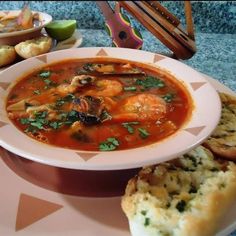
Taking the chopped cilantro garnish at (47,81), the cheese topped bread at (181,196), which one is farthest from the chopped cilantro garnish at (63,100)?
the cheese topped bread at (181,196)

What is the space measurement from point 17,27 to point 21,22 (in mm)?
52

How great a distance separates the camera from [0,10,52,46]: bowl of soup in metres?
1.56

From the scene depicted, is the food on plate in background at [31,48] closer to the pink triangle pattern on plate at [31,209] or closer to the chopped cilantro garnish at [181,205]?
the pink triangle pattern on plate at [31,209]

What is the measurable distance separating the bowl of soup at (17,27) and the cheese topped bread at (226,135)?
0.85 m

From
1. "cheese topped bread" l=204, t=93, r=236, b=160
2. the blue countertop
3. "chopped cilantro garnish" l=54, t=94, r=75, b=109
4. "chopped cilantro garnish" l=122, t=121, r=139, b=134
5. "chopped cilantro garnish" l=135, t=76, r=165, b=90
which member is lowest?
the blue countertop

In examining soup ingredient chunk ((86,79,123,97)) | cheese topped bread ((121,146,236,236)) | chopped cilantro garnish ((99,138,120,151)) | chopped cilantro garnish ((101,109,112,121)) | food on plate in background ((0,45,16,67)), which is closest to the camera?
cheese topped bread ((121,146,236,236))

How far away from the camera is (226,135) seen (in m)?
0.99

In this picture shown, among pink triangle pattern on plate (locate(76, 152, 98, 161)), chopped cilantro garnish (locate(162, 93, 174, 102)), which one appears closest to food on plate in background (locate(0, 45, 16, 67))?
chopped cilantro garnish (locate(162, 93, 174, 102))

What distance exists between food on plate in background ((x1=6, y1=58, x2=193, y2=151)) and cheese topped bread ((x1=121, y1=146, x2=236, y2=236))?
0.27 feet

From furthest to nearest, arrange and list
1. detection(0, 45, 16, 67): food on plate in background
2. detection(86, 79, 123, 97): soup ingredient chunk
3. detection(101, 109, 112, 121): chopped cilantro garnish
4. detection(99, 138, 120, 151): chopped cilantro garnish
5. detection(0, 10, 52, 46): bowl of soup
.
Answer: detection(0, 10, 52, 46): bowl of soup → detection(0, 45, 16, 67): food on plate in background → detection(86, 79, 123, 97): soup ingredient chunk → detection(101, 109, 112, 121): chopped cilantro garnish → detection(99, 138, 120, 151): chopped cilantro garnish

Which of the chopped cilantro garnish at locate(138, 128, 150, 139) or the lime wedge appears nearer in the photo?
the chopped cilantro garnish at locate(138, 128, 150, 139)

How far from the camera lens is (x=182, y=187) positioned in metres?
0.82

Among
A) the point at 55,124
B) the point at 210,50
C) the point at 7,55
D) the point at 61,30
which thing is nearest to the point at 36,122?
the point at 55,124

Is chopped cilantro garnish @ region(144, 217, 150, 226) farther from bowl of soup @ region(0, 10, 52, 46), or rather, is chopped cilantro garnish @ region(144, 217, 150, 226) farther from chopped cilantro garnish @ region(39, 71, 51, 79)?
bowl of soup @ region(0, 10, 52, 46)
